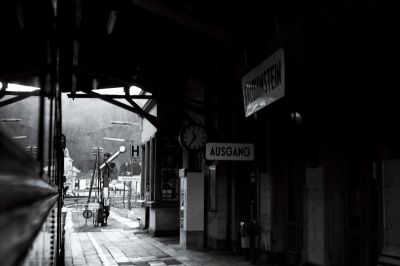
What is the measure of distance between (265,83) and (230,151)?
4.50 meters

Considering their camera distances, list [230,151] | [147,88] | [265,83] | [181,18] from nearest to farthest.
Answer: [265,83] → [181,18] → [230,151] → [147,88]

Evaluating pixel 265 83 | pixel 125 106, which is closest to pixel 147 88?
pixel 125 106

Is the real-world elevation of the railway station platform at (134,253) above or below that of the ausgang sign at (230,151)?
below

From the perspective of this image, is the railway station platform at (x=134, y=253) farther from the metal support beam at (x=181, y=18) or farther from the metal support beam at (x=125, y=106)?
the metal support beam at (x=181, y=18)

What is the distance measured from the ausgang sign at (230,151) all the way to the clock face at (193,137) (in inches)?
87.2

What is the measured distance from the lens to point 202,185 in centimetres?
1437

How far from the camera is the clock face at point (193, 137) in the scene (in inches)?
529

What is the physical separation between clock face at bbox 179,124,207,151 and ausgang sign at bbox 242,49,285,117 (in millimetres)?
5475

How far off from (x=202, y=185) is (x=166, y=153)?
5005 mm

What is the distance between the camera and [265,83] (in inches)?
276

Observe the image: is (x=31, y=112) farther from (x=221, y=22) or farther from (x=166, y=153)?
(x=166, y=153)

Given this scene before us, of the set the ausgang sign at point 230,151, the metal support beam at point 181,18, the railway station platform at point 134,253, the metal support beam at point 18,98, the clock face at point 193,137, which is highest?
the metal support beam at point 181,18

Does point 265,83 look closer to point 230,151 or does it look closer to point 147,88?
point 230,151

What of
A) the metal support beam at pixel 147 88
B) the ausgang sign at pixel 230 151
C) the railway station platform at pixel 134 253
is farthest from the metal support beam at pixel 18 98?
the metal support beam at pixel 147 88
